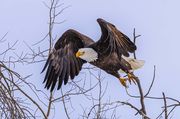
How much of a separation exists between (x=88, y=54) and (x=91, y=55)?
60 mm

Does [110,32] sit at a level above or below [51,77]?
above

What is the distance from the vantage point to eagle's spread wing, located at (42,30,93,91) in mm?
6238

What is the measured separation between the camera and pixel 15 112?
3.56 m

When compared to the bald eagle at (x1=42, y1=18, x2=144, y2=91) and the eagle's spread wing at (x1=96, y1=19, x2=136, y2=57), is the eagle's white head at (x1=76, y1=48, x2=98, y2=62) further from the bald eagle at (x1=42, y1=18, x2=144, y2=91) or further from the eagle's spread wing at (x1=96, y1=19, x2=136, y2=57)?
the eagle's spread wing at (x1=96, y1=19, x2=136, y2=57)

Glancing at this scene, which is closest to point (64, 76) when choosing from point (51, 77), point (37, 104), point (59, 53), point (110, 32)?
point (51, 77)

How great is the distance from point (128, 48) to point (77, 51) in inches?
69.1

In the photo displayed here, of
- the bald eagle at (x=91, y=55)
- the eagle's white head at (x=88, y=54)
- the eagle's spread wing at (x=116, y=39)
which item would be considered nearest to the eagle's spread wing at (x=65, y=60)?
the bald eagle at (x=91, y=55)

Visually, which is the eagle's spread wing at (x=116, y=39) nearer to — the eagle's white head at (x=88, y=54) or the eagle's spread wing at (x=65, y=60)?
the eagle's white head at (x=88, y=54)

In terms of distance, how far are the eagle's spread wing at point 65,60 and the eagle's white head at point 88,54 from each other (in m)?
0.19

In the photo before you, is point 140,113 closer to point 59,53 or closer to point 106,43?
point 106,43

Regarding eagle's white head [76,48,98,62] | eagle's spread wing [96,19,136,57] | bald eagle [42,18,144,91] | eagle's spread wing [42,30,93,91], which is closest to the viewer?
eagle's spread wing [96,19,136,57]

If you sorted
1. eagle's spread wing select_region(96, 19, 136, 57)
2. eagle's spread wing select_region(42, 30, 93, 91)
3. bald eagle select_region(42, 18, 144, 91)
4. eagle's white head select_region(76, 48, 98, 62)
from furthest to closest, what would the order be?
eagle's spread wing select_region(42, 30, 93, 91)
eagle's white head select_region(76, 48, 98, 62)
bald eagle select_region(42, 18, 144, 91)
eagle's spread wing select_region(96, 19, 136, 57)

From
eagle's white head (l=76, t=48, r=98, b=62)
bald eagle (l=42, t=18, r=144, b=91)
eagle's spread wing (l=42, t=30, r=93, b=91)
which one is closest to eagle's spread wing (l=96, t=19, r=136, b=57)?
bald eagle (l=42, t=18, r=144, b=91)

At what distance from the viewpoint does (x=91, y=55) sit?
20.0ft
